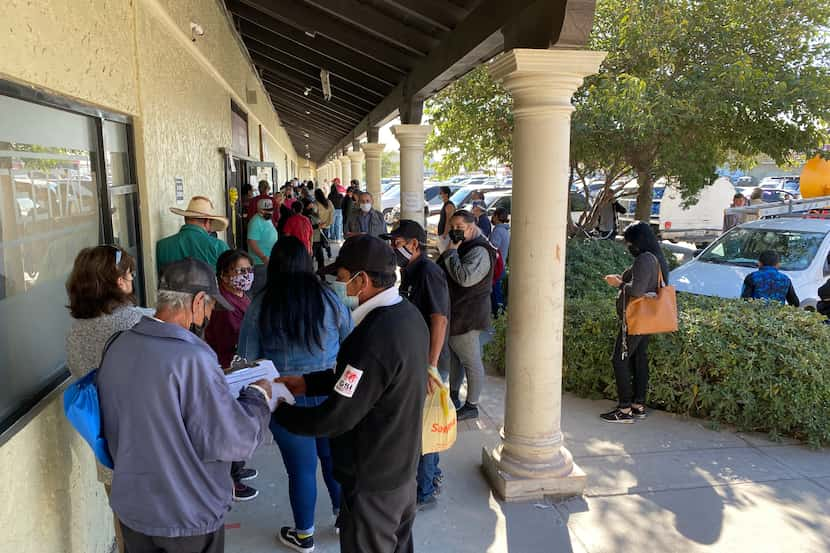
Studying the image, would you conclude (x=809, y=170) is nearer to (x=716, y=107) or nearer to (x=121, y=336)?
(x=716, y=107)

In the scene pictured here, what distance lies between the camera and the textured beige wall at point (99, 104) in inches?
96.7

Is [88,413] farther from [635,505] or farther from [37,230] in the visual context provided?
[635,505]

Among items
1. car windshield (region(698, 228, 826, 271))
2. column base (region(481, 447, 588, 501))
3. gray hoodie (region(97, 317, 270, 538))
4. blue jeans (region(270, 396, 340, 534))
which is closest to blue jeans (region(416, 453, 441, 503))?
column base (region(481, 447, 588, 501))

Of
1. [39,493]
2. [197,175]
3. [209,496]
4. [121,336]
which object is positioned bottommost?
[39,493]

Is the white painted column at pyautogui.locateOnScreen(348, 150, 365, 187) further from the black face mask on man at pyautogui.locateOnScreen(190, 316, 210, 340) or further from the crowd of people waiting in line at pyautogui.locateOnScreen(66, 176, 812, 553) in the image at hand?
the crowd of people waiting in line at pyautogui.locateOnScreen(66, 176, 812, 553)

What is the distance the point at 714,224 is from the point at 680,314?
16.1 m

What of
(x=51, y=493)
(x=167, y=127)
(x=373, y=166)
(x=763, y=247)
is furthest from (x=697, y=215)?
(x=51, y=493)

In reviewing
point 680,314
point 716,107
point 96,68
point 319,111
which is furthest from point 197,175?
point 319,111

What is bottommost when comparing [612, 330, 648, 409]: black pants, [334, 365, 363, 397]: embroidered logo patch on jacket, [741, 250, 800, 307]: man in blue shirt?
[612, 330, 648, 409]: black pants

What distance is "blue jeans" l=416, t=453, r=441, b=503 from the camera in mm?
3805

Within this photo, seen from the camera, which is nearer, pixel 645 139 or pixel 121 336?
pixel 121 336

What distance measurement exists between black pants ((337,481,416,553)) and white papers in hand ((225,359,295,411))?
45 centimetres

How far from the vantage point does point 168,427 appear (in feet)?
6.63

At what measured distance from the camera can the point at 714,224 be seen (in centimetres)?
1994
